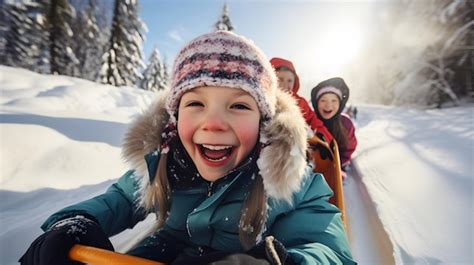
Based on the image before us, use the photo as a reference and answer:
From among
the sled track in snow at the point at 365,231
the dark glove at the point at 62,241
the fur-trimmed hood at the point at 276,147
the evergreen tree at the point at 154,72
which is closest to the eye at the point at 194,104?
the fur-trimmed hood at the point at 276,147

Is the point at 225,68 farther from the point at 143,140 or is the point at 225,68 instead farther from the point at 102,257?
the point at 102,257

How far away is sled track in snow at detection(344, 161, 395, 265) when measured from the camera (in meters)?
2.21

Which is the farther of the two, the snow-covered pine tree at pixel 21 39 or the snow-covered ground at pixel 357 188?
the snow-covered pine tree at pixel 21 39

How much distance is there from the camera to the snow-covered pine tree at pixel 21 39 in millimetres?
23031

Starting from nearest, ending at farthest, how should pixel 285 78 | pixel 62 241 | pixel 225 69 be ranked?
pixel 62 241
pixel 225 69
pixel 285 78

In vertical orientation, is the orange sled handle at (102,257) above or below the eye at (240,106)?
below

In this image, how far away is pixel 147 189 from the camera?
1680mm

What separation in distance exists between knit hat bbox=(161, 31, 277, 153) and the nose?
5.7 inches

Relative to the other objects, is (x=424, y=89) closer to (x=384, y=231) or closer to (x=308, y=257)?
(x=384, y=231)

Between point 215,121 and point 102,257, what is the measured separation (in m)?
0.69

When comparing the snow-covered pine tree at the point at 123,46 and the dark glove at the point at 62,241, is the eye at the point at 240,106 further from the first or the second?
the snow-covered pine tree at the point at 123,46

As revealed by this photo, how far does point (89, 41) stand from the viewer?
2788 centimetres

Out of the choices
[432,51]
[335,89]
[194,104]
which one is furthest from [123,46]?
[432,51]

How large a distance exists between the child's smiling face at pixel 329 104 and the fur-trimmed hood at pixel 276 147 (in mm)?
2787
